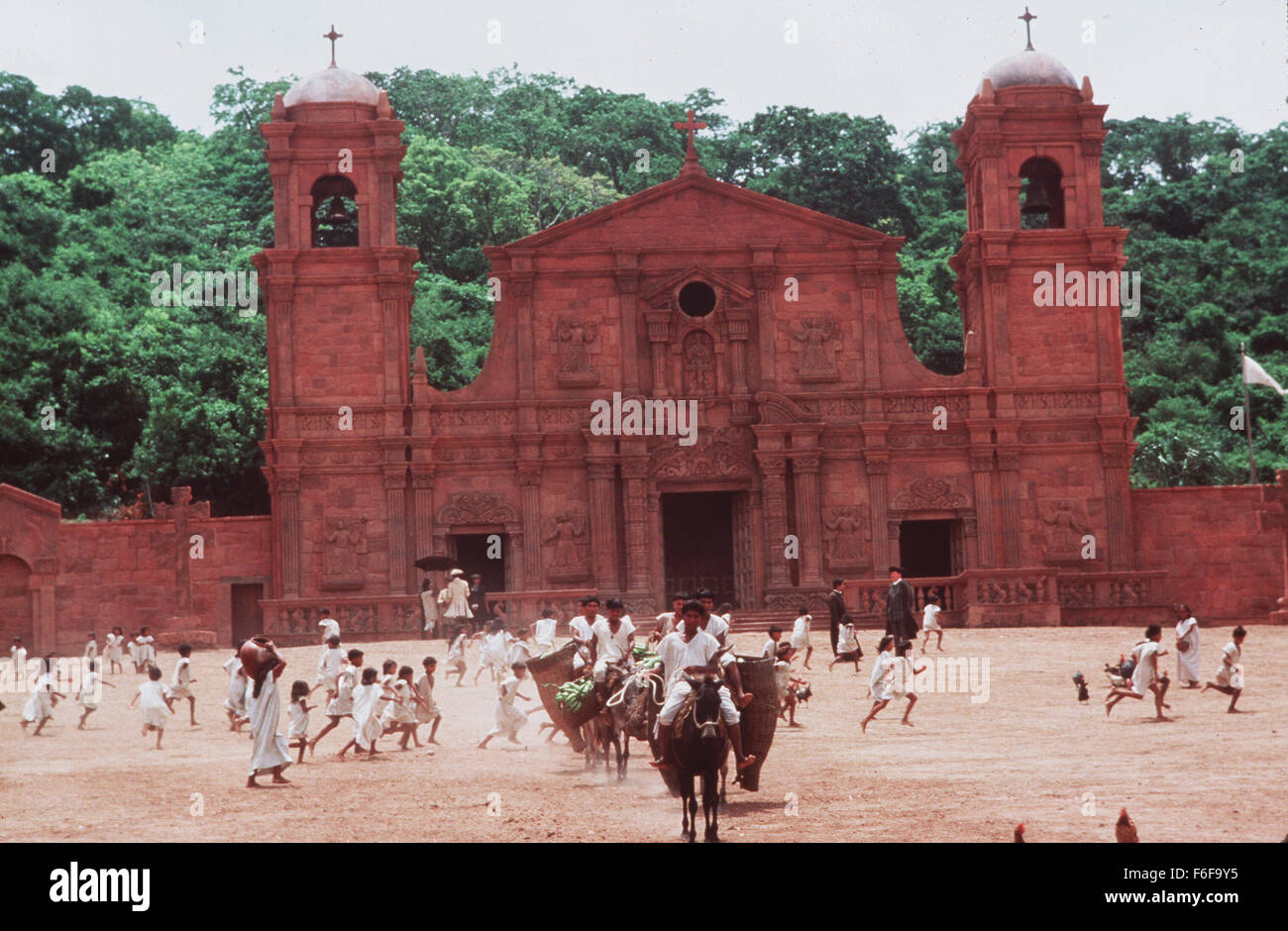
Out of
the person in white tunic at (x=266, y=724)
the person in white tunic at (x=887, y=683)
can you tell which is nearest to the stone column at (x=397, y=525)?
the person in white tunic at (x=887, y=683)

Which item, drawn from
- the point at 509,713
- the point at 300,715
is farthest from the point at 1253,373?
the point at 300,715

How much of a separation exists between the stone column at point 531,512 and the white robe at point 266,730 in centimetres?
2123

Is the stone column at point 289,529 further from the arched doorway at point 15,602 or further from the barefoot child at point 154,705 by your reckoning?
the barefoot child at point 154,705

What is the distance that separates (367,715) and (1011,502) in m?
23.3

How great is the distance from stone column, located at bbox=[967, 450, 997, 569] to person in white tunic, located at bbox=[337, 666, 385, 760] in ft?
73.2

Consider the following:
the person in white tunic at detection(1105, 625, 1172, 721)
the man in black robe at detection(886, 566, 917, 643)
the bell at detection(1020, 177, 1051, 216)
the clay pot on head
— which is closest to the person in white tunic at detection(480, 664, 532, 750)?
the clay pot on head

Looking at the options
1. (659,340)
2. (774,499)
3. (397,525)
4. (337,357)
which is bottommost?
(397,525)

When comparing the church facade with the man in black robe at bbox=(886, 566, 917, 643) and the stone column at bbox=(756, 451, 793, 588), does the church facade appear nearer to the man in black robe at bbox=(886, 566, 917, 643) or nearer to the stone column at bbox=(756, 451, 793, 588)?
the stone column at bbox=(756, 451, 793, 588)

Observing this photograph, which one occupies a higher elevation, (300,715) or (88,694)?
(88,694)

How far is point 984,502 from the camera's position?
137ft

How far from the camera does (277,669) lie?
2009 centimetres

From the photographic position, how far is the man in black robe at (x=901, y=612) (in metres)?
29.3

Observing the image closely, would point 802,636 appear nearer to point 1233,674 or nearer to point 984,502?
point 1233,674

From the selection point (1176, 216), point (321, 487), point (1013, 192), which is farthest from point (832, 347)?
point (1176, 216)
